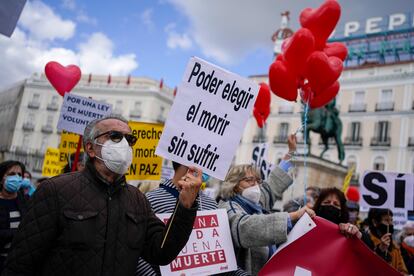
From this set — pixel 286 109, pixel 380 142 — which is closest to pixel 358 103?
pixel 380 142

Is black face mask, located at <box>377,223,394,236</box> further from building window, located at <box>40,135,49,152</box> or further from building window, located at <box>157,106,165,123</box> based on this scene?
building window, located at <box>40,135,49,152</box>

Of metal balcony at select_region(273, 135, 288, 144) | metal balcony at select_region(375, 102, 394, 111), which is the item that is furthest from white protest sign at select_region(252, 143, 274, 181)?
metal balcony at select_region(273, 135, 288, 144)

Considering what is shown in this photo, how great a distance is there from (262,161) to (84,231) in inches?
197

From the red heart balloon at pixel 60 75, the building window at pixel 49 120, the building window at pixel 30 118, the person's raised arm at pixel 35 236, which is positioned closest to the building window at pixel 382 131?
the red heart balloon at pixel 60 75

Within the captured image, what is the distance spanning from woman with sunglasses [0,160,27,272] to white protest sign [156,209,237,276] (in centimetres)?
165

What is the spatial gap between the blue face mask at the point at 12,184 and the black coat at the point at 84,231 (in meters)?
1.97

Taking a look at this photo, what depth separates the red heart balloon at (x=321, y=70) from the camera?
15.8ft

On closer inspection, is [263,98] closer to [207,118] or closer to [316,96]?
[316,96]

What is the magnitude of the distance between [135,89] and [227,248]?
4530 cm

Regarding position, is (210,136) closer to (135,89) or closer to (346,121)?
(346,121)

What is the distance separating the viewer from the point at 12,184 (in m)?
3.66

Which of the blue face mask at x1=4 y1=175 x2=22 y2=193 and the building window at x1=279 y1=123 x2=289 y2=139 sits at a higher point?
the building window at x1=279 y1=123 x2=289 y2=139

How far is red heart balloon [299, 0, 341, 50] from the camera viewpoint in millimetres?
5207

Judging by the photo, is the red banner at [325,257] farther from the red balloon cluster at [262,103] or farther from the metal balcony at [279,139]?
the metal balcony at [279,139]
